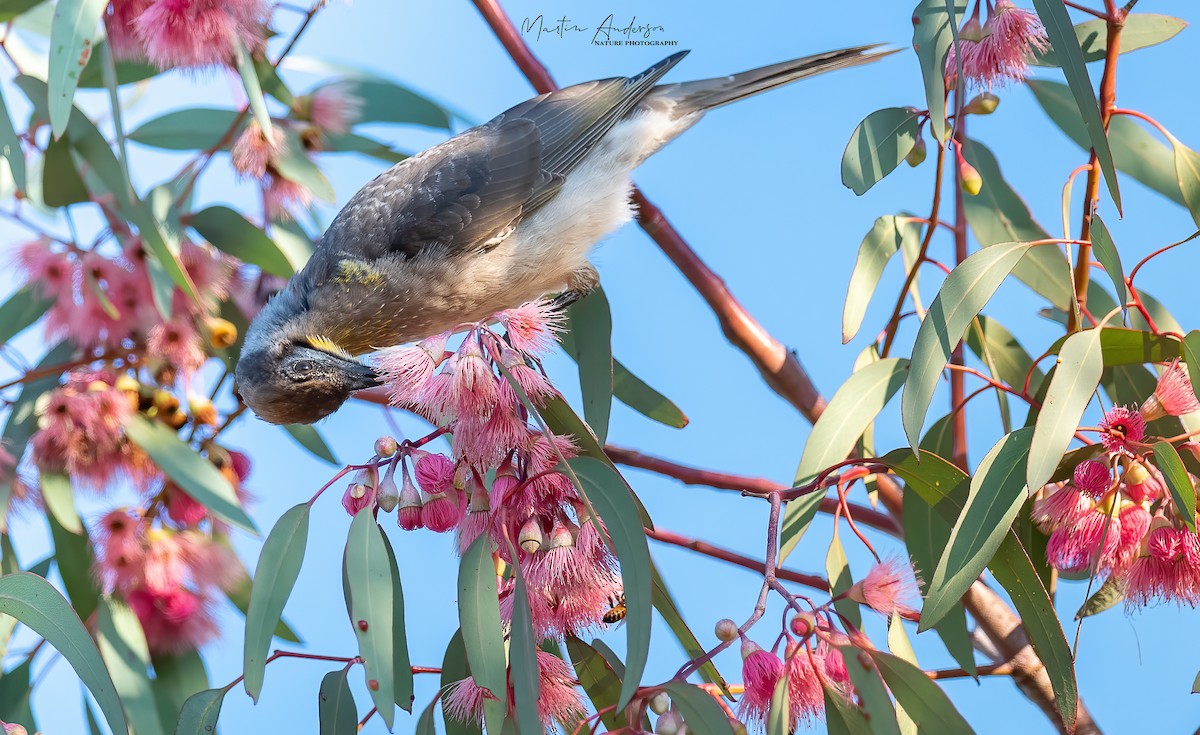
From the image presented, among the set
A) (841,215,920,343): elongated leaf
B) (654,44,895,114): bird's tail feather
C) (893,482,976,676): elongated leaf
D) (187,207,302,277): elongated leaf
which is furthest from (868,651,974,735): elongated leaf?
(654,44,895,114): bird's tail feather

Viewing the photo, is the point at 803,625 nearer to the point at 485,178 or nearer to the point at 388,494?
the point at 388,494

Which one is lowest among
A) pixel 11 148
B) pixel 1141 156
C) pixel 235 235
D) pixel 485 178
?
pixel 11 148

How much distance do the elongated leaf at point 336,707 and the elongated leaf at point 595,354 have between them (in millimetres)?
591

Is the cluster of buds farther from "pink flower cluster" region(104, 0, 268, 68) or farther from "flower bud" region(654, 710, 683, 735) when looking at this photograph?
"pink flower cluster" region(104, 0, 268, 68)

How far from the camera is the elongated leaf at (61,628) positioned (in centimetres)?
130

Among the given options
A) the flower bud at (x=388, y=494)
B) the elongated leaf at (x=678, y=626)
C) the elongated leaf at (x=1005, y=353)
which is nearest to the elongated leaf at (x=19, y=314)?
the flower bud at (x=388, y=494)

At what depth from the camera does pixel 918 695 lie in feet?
4.25

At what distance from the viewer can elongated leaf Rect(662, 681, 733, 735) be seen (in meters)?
1.18

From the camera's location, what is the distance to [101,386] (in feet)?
7.10

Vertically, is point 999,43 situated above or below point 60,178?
below

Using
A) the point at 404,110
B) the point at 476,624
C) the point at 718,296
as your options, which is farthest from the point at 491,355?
the point at 404,110

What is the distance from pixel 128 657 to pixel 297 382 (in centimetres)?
61

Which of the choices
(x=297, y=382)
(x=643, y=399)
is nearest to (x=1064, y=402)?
(x=643, y=399)

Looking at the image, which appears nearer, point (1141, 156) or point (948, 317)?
point (948, 317)
